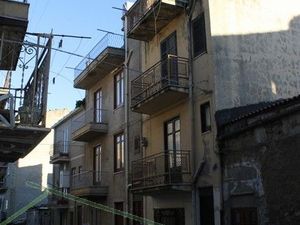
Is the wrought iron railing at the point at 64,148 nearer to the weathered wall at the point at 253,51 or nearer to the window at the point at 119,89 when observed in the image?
the window at the point at 119,89

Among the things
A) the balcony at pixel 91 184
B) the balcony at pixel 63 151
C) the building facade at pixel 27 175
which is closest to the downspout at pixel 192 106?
the balcony at pixel 91 184

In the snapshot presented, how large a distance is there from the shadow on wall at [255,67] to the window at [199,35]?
25.9 inches

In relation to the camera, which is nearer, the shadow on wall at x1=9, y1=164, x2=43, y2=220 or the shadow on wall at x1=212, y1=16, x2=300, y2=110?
the shadow on wall at x1=212, y1=16, x2=300, y2=110

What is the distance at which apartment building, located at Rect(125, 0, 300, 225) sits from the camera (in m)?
15.3

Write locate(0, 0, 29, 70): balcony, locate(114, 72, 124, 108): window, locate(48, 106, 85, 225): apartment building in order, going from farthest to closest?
locate(48, 106, 85, 225): apartment building < locate(114, 72, 124, 108): window < locate(0, 0, 29, 70): balcony

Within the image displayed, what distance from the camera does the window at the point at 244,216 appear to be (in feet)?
42.5

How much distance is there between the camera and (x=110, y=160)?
23.7m

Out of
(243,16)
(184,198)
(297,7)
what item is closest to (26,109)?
(184,198)

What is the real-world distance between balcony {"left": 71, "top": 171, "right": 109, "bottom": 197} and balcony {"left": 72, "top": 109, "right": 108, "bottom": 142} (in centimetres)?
190

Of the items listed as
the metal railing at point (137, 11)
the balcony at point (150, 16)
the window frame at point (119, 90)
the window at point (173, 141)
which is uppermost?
the metal railing at point (137, 11)

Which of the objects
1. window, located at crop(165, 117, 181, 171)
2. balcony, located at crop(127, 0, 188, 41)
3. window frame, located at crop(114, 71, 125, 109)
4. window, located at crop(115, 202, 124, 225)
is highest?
balcony, located at crop(127, 0, 188, 41)

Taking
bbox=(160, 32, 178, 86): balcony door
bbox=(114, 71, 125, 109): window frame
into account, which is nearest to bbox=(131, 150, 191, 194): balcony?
bbox=(160, 32, 178, 86): balcony door

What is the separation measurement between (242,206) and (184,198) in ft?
10.6

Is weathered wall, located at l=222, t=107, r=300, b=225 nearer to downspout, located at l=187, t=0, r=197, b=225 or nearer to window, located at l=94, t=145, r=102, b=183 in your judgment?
downspout, located at l=187, t=0, r=197, b=225
